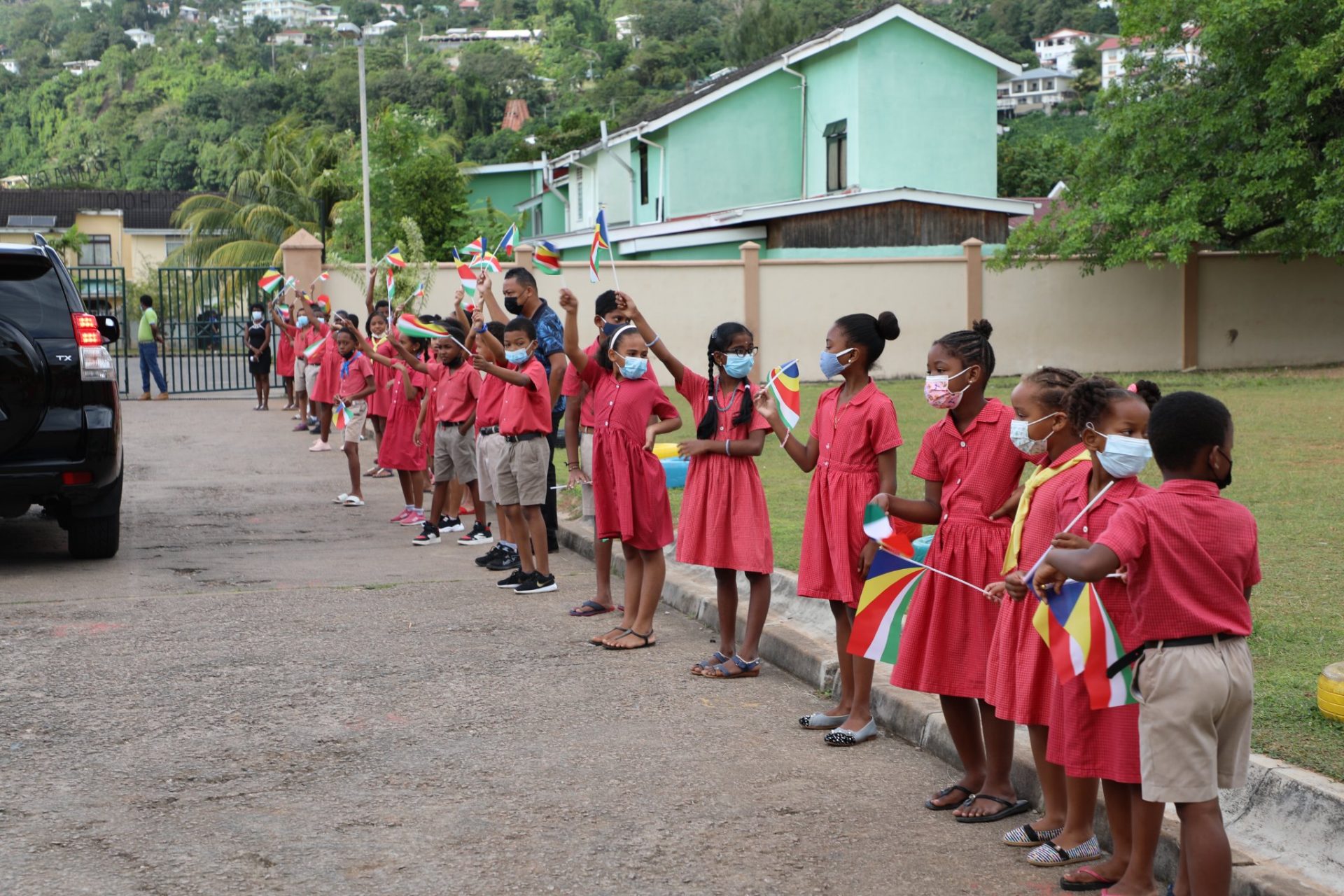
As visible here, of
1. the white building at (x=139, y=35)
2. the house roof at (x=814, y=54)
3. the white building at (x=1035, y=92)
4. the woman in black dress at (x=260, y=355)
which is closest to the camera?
the woman in black dress at (x=260, y=355)

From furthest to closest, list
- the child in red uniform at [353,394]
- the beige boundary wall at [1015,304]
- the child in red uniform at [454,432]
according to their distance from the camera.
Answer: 1. the beige boundary wall at [1015,304]
2. the child in red uniform at [353,394]
3. the child in red uniform at [454,432]

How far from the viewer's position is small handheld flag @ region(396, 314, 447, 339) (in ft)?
33.3

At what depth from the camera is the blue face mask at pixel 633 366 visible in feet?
24.1

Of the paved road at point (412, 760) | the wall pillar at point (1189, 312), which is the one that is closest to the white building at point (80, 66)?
the wall pillar at point (1189, 312)

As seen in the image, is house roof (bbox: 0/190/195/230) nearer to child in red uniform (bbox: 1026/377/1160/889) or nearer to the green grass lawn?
the green grass lawn

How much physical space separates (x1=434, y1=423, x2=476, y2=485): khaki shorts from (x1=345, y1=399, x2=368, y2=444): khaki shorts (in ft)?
7.46

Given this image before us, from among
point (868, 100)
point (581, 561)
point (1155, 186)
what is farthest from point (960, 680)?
point (868, 100)

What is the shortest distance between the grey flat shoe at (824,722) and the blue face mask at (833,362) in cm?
143

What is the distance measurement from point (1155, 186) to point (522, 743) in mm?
20665

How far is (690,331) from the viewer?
25891mm

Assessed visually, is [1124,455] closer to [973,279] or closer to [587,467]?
[587,467]

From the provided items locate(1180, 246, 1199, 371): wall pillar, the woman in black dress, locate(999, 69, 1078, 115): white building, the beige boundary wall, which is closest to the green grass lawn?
the beige boundary wall

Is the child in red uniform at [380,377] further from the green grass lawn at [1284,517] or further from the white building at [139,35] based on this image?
the white building at [139,35]

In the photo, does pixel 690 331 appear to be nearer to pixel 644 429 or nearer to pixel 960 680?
pixel 644 429
